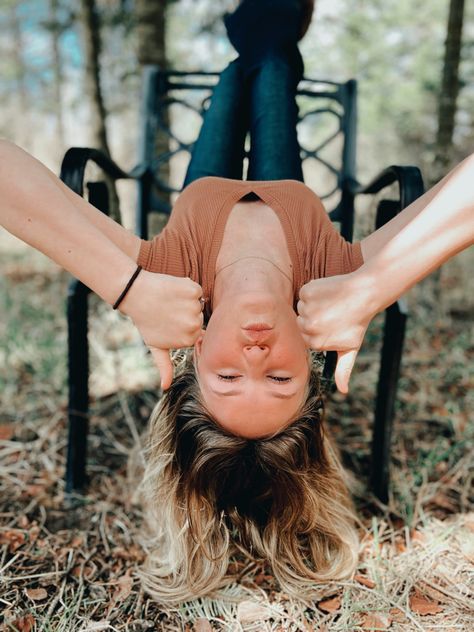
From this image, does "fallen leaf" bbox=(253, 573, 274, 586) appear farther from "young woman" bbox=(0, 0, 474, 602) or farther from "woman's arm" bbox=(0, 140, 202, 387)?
"woman's arm" bbox=(0, 140, 202, 387)

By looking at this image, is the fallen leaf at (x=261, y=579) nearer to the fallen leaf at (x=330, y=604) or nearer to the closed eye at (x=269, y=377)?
the fallen leaf at (x=330, y=604)

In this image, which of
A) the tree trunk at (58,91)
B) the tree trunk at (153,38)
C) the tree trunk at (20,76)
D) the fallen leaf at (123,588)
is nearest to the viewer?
the fallen leaf at (123,588)

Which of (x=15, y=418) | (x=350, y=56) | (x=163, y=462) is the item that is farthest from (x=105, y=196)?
(x=350, y=56)

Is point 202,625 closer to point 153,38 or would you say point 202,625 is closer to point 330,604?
point 330,604

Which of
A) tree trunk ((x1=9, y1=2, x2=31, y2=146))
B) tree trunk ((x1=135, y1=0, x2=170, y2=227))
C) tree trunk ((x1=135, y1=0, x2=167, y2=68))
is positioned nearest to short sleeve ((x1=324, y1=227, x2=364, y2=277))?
tree trunk ((x1=135, y1=0, x2=170, y2=227))

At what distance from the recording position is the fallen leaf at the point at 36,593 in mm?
1850

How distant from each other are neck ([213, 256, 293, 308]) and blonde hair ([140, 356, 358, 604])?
32 centimetres

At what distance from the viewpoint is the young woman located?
5.43 feet

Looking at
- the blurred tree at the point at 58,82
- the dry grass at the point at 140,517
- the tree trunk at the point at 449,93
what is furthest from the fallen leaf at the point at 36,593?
the blurred tree at the point at 58,82

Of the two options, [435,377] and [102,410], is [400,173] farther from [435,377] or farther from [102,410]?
[102,410]

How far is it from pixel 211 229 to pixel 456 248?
0.84m

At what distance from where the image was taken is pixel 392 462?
8.73 feet

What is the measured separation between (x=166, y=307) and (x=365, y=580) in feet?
4.10

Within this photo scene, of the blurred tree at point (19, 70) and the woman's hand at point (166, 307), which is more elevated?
the blurred tree at point (19, 70)
